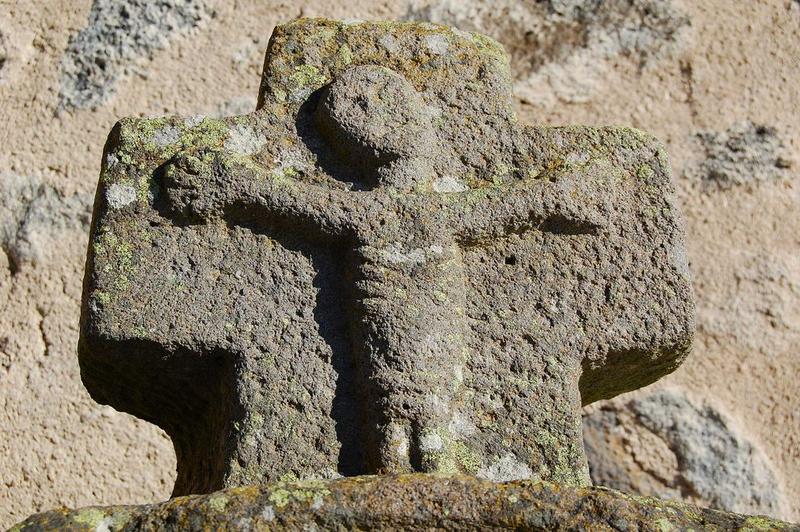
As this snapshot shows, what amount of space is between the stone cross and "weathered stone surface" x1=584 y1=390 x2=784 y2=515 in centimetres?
103

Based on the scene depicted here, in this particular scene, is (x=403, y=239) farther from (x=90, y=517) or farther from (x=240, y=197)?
(x=90, y=517)

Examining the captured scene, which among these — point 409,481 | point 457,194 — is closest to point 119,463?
point 457,194

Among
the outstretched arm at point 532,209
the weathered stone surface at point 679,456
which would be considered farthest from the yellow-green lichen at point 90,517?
the weathered stone surface at point 679,456

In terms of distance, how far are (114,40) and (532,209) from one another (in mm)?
1800

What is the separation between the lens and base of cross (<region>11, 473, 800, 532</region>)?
1284 mm

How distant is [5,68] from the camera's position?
314 cm

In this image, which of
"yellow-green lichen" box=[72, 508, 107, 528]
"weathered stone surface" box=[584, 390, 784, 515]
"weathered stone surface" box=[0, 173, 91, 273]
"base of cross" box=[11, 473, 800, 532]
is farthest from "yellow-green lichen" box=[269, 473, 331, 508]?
"weathered stone surface" box=[0, 173, 91, 273]

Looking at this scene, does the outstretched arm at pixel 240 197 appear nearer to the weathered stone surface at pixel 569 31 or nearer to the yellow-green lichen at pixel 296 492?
the yellow-green lichen at pixel 296 492

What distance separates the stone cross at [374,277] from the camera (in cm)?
157

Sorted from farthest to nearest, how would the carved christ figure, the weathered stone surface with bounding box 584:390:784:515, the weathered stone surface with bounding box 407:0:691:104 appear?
the weathered stone surface with bounding box 407:0:691:104, the weathered stone surface with bounding box 584:390:784:515, the carved christ figure

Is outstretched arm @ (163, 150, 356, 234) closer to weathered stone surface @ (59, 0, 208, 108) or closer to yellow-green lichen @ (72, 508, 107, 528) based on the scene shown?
yellow-green lichen @ (72, 508, 107, 528)

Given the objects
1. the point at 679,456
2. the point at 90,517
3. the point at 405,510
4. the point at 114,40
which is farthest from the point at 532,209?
the point at 114,40

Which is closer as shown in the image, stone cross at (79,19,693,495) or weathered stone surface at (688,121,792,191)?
stone cross at (79,19,693,495)

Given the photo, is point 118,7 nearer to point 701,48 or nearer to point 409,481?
point 701,48
